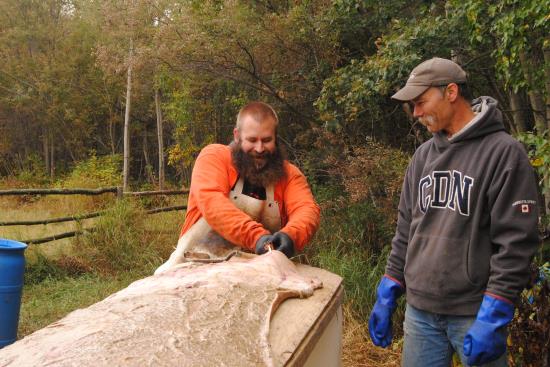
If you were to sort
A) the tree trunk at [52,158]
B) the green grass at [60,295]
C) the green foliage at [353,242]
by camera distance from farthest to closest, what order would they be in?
the tree trunk at [52,158] < the green grass at [60,295] < the green foliage at [353,242]

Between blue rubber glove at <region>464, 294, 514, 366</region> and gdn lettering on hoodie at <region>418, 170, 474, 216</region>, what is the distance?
14.2 inches

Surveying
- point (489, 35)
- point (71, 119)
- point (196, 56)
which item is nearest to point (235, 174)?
point (489, 35)

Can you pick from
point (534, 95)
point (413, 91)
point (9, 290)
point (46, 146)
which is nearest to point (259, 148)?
point (413, 91)

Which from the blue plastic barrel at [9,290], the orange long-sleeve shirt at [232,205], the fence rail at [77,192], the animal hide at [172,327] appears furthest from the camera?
the fence rail at [77,192]

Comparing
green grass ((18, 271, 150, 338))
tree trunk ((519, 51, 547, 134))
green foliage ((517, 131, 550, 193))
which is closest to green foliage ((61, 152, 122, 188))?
green grass ((18, 271, 150, 338))

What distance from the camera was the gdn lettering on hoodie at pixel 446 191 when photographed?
214 cm

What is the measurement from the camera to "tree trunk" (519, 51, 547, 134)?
4.79 m

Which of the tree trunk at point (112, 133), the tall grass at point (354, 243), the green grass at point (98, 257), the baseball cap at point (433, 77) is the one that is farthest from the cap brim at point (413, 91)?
the tree trunk at point (112, 133)

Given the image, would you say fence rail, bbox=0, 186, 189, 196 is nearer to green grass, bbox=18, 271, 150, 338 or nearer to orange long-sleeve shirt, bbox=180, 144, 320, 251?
green grass, bbox=18, 271, 150, 338

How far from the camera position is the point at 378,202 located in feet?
21.3

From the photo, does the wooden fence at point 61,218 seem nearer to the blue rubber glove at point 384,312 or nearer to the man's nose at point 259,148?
the man's nose at point 259,148

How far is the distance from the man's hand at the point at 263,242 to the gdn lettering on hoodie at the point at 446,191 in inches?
32.9

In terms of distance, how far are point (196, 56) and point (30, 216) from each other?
5.30 meters

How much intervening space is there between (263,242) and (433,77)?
46.9 inches
